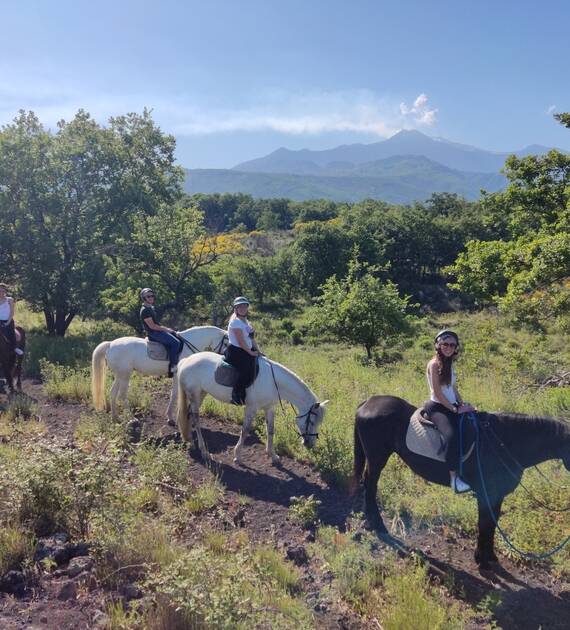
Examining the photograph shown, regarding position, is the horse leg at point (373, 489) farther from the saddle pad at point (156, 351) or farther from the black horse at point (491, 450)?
the saddle pad at point (156, 351)

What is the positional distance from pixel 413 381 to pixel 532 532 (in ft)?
22.8

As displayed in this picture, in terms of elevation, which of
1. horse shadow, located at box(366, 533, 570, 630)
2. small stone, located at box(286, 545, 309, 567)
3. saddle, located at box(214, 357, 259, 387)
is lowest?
horse shadow, located at box(366, 533, 570, 630)

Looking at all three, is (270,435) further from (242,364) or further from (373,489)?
(373,489)

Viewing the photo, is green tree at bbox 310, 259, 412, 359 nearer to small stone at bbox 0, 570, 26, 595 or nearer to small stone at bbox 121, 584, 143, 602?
small stone at bbox 121, 584, 143, 602

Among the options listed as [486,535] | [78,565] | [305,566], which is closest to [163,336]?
[78,565]

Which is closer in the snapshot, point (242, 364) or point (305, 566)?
point (305, 566)

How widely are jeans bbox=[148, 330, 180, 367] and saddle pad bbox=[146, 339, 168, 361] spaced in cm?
6

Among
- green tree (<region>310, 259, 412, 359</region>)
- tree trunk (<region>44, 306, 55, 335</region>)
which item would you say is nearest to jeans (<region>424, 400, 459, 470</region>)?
green tree (<region>310, 259, 412, 359</region>)

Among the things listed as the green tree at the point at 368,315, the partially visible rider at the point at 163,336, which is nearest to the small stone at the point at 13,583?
the partially visible rider at the point at 163,336

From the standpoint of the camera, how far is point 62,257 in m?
17.0

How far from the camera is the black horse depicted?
15.9 ft

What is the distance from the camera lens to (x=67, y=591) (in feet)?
13.1

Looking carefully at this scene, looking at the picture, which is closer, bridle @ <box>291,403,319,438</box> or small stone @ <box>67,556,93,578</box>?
small stone @ <box>67,556,93,578</box>

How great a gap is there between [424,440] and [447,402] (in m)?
0.53
